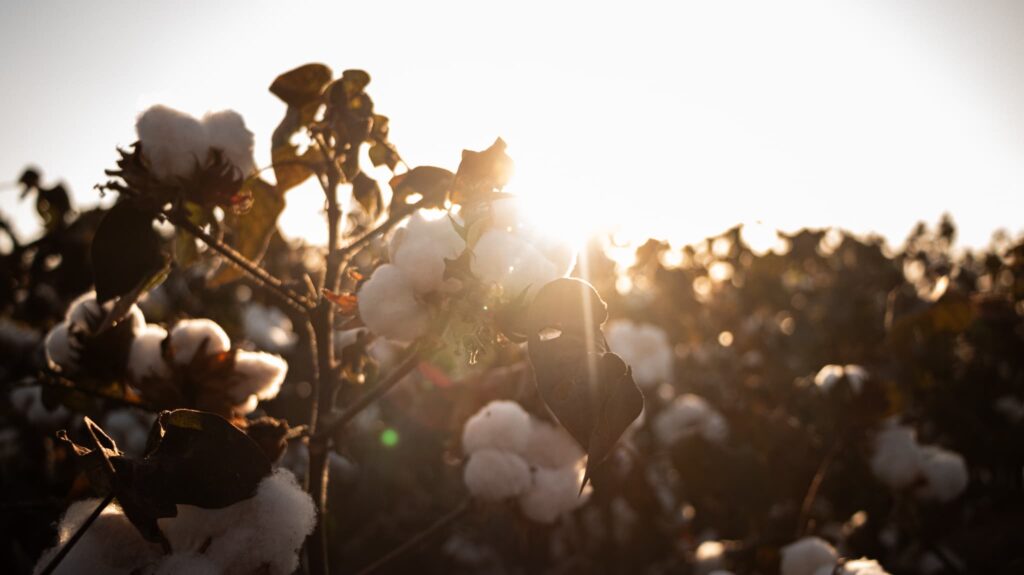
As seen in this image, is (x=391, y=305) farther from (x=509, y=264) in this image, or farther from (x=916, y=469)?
(x=916, y=469)

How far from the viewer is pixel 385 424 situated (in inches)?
130

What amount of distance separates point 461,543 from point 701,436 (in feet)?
5.13

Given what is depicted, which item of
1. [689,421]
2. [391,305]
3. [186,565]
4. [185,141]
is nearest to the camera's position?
[186,565]

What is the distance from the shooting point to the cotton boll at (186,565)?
0.84 metres

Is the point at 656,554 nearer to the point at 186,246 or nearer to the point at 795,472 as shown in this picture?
the point at 795,472

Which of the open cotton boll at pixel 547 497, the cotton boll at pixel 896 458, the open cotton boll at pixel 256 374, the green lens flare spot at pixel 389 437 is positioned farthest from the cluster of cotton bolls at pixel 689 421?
the open cotton boll at pixel 256 374

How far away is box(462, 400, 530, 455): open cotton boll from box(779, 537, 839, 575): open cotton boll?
63 centimetres

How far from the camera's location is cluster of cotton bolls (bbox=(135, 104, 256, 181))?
104 cm

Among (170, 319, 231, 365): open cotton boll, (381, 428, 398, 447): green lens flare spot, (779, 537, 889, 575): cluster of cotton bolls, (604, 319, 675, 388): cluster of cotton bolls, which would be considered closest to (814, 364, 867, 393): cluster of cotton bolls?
(779, 537, 889, 575): cluster of cotton bolls

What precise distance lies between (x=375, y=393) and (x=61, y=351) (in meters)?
0.70

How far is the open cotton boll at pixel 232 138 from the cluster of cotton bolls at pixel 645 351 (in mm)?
3428

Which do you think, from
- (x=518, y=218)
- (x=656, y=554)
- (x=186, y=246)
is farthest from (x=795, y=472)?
(x=186, y=246)

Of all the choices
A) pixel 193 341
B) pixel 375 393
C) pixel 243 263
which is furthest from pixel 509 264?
pixel 193 341

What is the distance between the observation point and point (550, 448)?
1.63 m
